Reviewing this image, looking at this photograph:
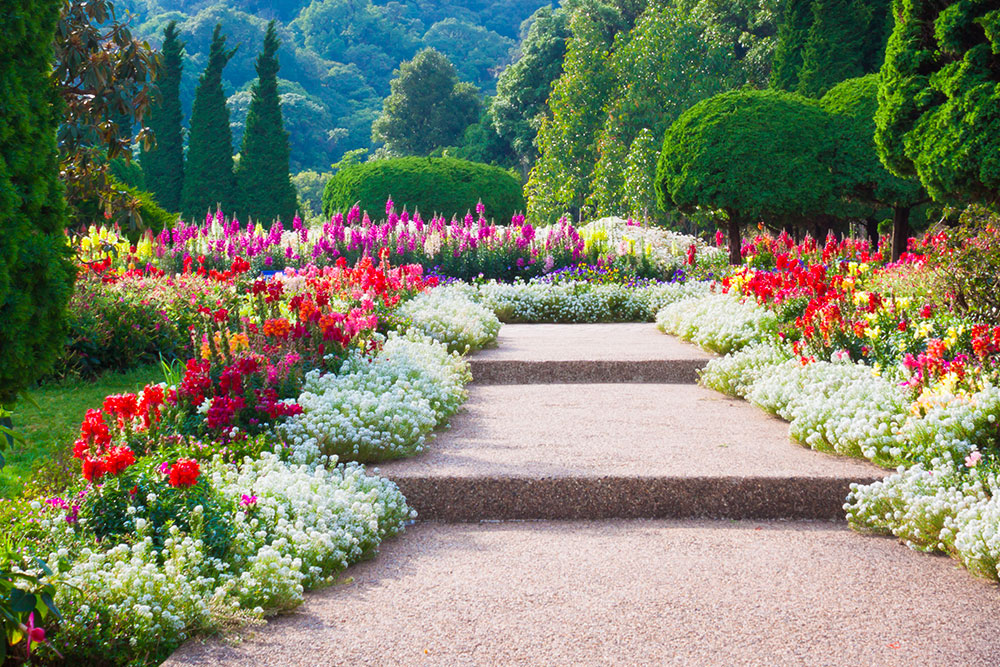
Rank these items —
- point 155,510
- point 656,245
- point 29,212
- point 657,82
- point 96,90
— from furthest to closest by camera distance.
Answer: point 657,82, point 656,245, point 96,90, point 155,510, point 29,212

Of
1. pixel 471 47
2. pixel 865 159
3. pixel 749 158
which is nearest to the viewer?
pixel 749 158

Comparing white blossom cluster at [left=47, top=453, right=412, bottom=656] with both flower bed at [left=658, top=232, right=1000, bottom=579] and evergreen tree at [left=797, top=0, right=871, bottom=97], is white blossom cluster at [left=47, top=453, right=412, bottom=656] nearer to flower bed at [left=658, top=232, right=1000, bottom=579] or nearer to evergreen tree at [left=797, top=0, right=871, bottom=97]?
flower bed at [left=658, top=232, right=1000, bottom=579]

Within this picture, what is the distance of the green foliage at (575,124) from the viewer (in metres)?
27.6

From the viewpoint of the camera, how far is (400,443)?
4.88 meters

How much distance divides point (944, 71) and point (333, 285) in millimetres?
7053

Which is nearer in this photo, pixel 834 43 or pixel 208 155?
pixel 834 43

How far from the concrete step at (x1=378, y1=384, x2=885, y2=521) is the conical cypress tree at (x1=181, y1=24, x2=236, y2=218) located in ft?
78.2

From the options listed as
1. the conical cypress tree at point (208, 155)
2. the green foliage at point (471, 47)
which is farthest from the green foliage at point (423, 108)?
the conical cypress tree at point (208, 155)

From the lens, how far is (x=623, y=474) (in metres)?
4.36

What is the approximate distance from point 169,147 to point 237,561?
27.2m

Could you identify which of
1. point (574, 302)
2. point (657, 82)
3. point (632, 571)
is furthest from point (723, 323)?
point (657, 82)

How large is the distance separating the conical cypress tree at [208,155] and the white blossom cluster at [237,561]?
24.8 metres

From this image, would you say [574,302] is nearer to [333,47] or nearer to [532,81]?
[532,81]

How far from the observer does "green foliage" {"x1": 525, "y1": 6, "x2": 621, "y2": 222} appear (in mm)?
27594
